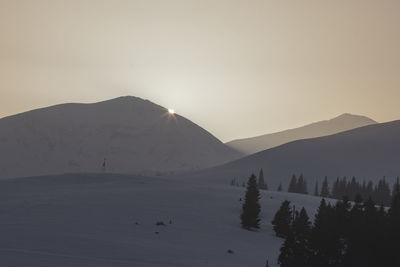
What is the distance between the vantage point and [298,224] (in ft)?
171

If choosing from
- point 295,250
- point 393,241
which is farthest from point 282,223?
point 393,241

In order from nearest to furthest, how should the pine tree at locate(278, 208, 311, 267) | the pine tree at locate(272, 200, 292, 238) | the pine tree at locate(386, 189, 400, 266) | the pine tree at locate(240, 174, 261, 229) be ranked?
1. the pine tree at locate(278, 208, 311, 267)
2. the pine tree at locate(386, 189, 400, 266)
3. the pine tree at locate(272, 200, 292, 238)
4. the pine tree at locate(240, 174, 261, 229)

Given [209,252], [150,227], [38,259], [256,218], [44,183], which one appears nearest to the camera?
[38,259]

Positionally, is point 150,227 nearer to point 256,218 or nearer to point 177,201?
point 256,218

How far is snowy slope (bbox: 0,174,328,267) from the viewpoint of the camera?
156ft

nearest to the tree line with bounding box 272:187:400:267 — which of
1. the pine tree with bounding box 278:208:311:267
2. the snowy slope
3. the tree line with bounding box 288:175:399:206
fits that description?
the pine tree with bounding box 278:208:311:267

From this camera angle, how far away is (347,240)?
52.1 meters

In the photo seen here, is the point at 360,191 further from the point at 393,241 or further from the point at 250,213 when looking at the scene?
the point at 393,241

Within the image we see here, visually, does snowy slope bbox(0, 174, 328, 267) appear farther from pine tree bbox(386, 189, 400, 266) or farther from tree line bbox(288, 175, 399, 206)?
tree line bbox(288, 175, 399, 206)

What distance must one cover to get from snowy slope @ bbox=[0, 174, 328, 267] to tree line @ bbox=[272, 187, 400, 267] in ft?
13.3

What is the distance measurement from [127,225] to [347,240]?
1019 inches

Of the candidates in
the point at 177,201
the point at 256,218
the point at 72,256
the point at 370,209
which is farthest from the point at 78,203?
the point at 370,209

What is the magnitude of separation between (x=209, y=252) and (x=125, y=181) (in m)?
65.9

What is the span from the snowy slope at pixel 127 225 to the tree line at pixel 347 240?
405cm
